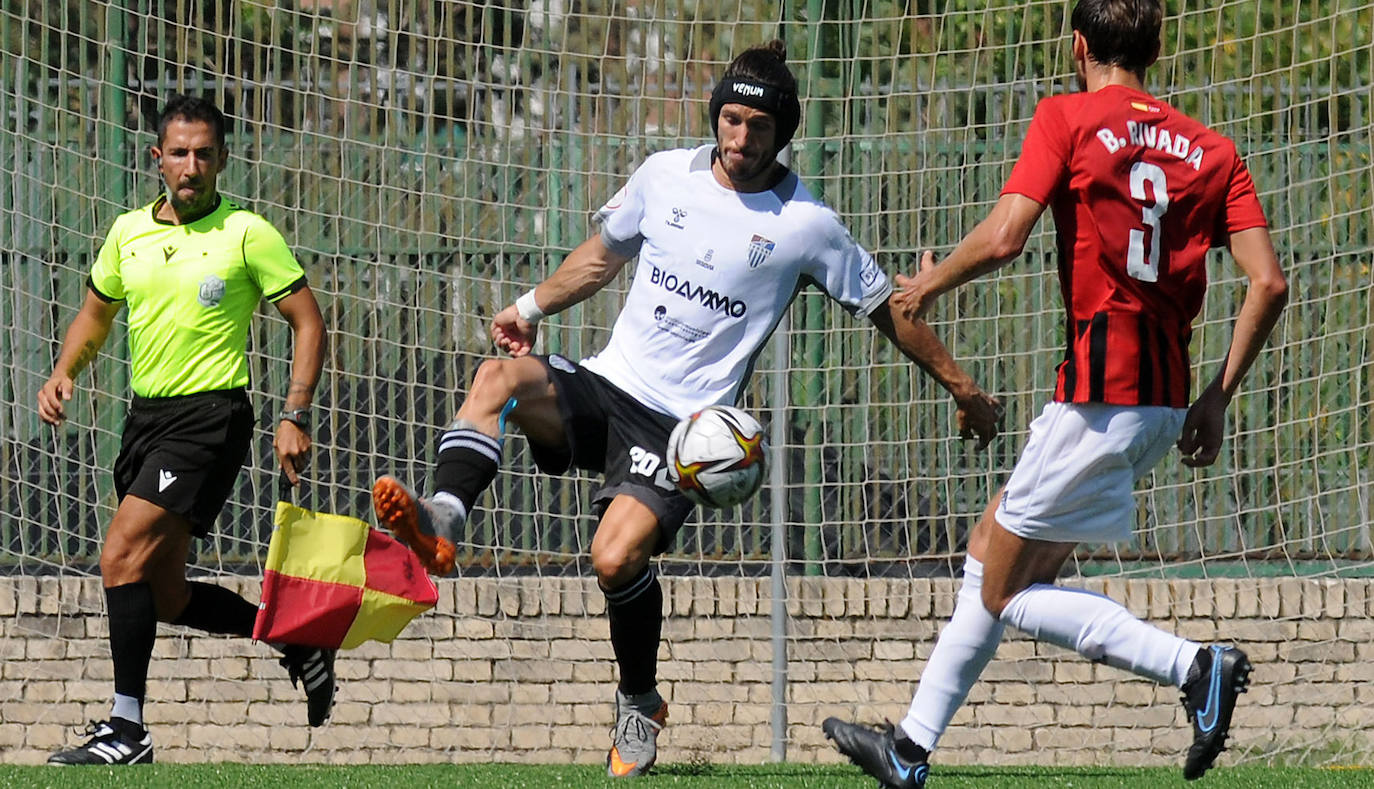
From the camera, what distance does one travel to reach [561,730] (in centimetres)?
858

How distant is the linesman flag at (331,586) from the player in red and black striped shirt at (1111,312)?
2.27 metres

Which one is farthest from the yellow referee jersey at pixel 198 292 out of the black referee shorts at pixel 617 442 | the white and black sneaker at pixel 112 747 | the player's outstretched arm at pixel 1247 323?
the player's outstretched arm at pixel 1247 323

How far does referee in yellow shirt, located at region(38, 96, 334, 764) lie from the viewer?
6.54m

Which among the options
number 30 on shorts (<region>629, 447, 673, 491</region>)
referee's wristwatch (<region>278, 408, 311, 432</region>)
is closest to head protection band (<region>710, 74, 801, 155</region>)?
number 30 on shorts (<region>629, 447, 673, 491</region>)

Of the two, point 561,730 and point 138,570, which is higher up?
point 138,570

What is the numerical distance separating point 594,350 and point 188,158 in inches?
93.6

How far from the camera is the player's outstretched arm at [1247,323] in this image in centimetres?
482

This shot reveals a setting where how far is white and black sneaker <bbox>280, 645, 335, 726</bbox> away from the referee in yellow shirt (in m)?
0.54

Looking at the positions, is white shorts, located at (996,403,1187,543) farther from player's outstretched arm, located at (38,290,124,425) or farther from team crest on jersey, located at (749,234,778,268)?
player's outstretched arm, located at (38,290,124,425)

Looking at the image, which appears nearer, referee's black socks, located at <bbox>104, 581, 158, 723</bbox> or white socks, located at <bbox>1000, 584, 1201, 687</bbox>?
white socks, located at <bbox>1000, 584, 1201, 687</bbox>

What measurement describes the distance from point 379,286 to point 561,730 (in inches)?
84.3

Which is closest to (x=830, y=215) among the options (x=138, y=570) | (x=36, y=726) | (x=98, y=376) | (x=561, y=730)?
(x=138, y=570)

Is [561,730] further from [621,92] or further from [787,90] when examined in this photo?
[787,90]

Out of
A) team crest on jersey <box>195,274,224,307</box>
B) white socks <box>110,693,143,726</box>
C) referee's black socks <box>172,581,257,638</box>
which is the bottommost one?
white socks <box>110,693,143,726</box>
